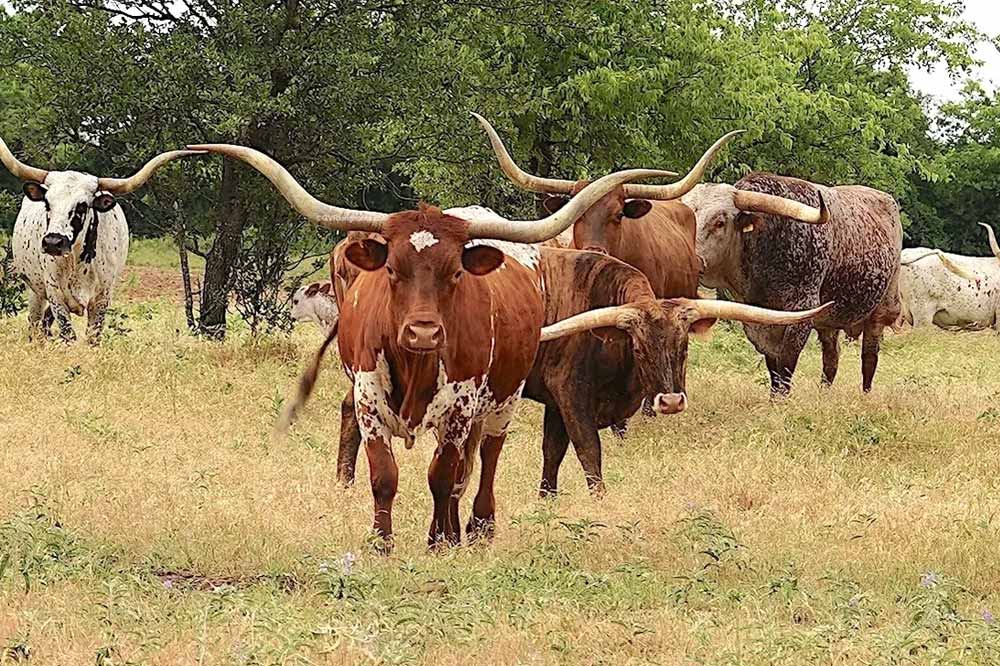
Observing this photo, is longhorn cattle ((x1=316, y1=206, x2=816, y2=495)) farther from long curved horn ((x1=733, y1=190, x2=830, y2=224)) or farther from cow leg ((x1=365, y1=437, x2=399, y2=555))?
long curved horn ((x1=733, y1=190, x2=830, y2=224))

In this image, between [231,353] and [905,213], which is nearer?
[231,353]

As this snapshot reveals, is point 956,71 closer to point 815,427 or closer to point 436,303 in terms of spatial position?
point 815,427

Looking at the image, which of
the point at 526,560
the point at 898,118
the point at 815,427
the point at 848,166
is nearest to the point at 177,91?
the point at 815,427

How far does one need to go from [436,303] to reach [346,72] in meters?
7.65

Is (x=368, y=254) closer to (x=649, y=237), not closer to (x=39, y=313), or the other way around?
(x=649, y=237)

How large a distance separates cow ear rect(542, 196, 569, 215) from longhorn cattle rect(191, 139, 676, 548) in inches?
158

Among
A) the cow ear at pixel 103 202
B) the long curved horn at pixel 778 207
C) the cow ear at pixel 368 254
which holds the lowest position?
the cow ear at pixel 103 202

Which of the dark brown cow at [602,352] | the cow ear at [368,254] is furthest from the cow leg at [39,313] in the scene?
the cow ear at [368,254]

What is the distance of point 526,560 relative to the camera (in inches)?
244

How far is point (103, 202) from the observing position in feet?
40.3

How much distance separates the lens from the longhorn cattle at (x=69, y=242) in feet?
39.2

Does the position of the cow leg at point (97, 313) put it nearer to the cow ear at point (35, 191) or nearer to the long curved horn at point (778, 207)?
the cow ear at point (35, 191)

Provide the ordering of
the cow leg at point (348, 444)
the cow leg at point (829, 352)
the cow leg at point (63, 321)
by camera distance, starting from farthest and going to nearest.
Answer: the cow leg at point (829, 352), the cow leg at point (63, 321), the cow leg at point (348, 444)

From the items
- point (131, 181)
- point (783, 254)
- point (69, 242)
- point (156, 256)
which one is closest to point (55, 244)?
point (69, 242)
